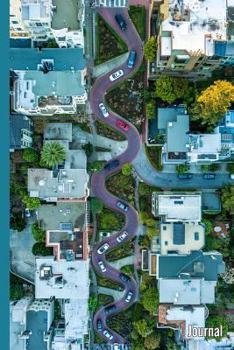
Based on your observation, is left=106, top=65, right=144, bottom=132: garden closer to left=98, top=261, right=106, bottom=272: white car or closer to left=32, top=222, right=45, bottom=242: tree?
left=32, top=222, right=45, bottom=242: tree

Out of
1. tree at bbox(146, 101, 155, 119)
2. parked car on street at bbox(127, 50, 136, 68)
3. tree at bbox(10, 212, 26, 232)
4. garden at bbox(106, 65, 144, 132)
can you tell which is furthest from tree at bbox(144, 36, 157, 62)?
tree at bbox(10, 212, 26, 232)

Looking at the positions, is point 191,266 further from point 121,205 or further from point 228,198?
point 121,205

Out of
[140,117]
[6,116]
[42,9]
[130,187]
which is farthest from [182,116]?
[6,116]

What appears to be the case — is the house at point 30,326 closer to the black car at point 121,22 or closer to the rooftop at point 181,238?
the rooftop at point 181,238

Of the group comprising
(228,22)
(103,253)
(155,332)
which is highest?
(228,22)

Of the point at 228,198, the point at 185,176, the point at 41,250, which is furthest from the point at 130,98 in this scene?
the point at 41,250

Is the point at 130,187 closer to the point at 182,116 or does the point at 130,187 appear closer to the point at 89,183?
the point at 89,183

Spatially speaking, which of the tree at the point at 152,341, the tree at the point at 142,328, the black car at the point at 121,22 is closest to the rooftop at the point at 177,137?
the black car at the point at 121,22
